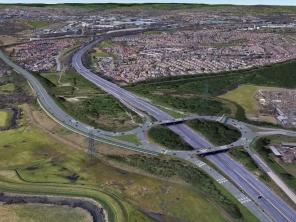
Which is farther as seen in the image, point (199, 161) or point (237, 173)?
point (199, 161)

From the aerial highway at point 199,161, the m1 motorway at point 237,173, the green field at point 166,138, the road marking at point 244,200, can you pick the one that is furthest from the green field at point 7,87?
the road marking at point 244,200

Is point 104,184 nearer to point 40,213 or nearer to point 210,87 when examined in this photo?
point 40,213

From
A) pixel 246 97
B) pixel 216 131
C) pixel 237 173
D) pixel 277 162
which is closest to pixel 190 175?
pixel 237 173

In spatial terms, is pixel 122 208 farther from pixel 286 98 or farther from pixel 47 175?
pixel 286 98

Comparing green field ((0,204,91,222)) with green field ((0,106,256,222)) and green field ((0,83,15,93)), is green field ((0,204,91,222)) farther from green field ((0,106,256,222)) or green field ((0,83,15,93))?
green field ((0,83,15,93))

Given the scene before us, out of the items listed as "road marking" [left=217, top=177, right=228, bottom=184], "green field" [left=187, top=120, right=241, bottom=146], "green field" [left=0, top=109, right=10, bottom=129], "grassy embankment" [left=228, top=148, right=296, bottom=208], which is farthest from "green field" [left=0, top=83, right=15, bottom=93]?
"road marking" [left=217, top=177, right=228, bottom=184]

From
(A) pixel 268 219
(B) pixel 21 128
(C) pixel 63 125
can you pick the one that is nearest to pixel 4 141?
(B) pixel 21 128
